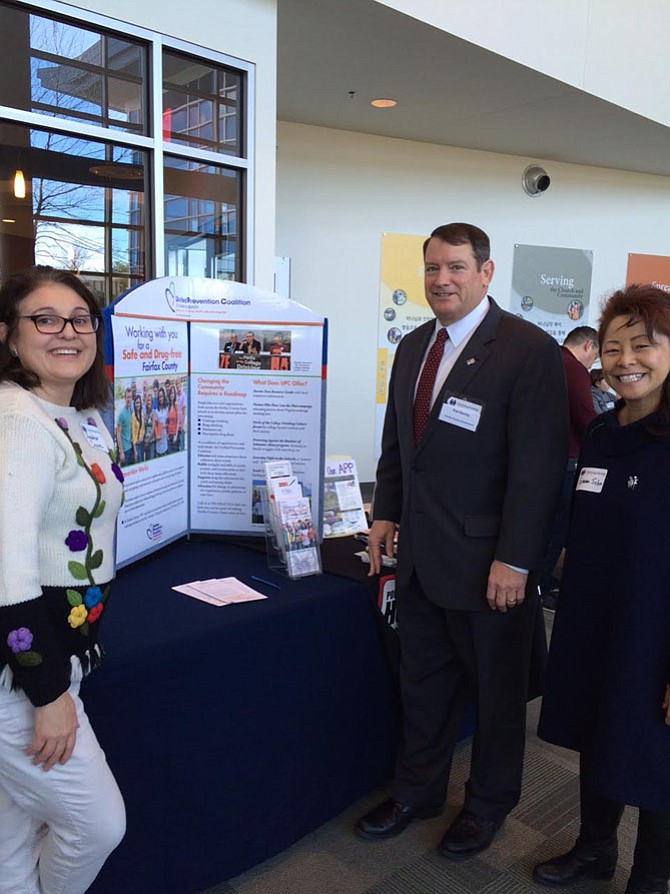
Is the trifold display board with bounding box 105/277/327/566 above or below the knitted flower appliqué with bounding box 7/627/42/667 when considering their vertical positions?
above

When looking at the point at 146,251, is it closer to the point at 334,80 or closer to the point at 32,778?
the point at 334,80

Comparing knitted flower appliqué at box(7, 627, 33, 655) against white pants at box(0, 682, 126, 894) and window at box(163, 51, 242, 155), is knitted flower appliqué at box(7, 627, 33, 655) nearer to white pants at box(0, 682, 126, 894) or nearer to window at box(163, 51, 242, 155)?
white pants at box(0, 682, 126, 894)

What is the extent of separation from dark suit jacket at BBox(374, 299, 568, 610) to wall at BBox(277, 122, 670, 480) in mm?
4293

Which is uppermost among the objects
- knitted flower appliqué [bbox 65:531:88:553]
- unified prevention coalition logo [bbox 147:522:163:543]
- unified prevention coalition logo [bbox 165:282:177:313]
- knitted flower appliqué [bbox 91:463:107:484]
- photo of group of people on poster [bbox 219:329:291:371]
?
unified prevention coalition logo [bbox 165:282:177:313]

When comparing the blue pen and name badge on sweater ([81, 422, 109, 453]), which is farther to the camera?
the blue pen

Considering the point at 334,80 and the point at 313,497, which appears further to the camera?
the point at 334,80

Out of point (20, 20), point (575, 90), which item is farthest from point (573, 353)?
point (20, 20)

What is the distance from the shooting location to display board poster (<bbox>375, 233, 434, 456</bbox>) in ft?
20.9

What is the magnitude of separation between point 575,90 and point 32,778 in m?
5.45

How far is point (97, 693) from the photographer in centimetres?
144

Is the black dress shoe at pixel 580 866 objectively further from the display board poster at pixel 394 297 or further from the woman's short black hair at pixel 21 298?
the display board poster at pixel 394 297

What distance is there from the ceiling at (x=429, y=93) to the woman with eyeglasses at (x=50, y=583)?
323cm

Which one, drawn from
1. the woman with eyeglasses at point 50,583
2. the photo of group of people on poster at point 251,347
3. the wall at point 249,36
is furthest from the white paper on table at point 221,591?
the wall at point 249,36

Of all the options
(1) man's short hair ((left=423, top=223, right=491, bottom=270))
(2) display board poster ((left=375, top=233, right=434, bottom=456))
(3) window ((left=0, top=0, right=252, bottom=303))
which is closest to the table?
(1) man's short hair ((left=423, top=223, right=491, bottom=270))
